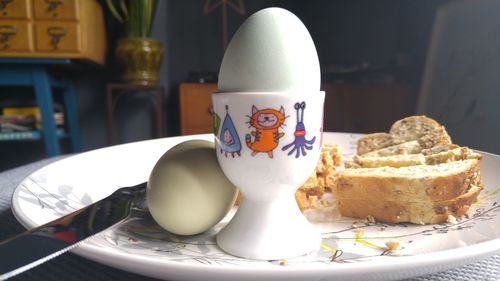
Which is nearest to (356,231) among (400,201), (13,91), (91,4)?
(400,201)

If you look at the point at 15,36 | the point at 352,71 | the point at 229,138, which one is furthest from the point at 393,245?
the point at 15,36

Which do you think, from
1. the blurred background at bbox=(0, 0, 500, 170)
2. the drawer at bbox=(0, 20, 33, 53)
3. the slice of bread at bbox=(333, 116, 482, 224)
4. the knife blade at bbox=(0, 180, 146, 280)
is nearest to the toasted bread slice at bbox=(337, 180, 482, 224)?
the slice of bread at bbox=(333, 116, 482, 224)

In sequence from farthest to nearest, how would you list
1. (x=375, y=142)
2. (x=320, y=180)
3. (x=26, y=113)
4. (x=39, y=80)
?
1. (x=26, y=113)
2. (x=39, y=80)
3. (x=375, y=142)
4. (x=320, y=180)

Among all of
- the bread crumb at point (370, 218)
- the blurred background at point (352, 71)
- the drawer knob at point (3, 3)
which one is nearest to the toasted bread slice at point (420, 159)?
the bread crumb at point (370, 218)

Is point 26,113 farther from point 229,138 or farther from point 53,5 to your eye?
point 229,138

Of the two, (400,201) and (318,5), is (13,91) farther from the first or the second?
(400,201)

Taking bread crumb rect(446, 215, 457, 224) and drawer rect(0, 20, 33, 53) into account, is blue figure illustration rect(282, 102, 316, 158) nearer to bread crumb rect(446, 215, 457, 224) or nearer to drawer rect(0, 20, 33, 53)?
bread crumb rect(446, 215, 457, 224)

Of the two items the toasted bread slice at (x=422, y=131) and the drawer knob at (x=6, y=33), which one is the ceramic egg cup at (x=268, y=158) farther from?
the drawer knob at (x=6, y=33)
